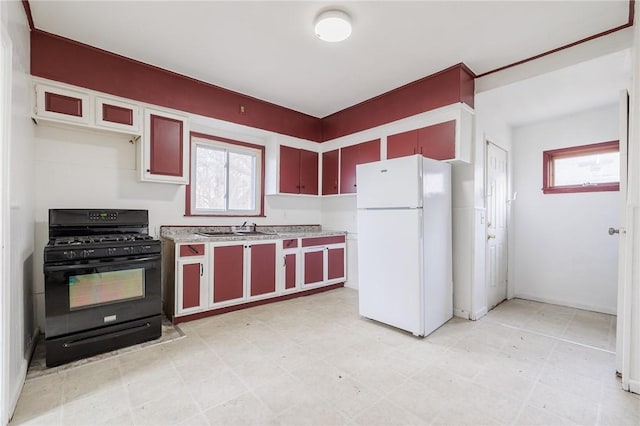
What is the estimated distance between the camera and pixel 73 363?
2201mm

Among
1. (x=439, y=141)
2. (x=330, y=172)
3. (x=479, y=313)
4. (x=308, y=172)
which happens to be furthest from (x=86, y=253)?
(x=479, y=313)

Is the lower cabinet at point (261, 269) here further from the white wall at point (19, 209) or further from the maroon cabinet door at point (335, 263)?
the white wall at point (19, 209)

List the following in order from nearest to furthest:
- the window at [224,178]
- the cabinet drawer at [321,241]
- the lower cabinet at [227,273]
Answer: the lower cabinet at [227,273]
the window at [224,178]
the cabinet drawer at [321,241]

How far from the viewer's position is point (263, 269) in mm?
3592

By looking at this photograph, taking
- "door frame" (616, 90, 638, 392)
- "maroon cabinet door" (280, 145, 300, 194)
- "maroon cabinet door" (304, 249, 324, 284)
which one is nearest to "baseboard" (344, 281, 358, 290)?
"maroon cabinet door" (304, 249, 324, 284)

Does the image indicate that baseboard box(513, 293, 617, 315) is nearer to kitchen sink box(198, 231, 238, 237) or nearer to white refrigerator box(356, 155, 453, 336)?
white refrigerator box(356, 155, 453, 336)

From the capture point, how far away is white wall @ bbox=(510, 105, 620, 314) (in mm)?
3508

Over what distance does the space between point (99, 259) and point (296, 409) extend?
6.33 ft

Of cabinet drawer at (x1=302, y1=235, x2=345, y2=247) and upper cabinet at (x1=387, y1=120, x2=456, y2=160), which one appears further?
cabinet drawer at (x1=302, y1=235, x2=345, y2=247)

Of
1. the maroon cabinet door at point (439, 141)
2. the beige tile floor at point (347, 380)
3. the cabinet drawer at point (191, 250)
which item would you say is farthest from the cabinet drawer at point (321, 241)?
the maroon cabinet door at point (439, 141)

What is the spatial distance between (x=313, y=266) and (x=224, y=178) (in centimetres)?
173

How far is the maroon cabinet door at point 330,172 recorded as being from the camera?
4455 mm

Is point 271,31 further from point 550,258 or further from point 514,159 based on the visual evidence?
point 550,258

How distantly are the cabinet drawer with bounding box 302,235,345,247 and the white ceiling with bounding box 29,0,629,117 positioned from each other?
206 cm
